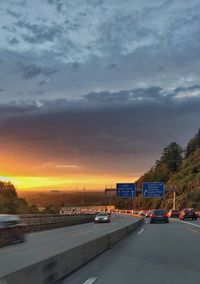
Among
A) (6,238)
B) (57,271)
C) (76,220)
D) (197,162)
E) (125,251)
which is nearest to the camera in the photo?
(57,271)

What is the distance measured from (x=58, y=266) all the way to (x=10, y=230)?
44.2 feet

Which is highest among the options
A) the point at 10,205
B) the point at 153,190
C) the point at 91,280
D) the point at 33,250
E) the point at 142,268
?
the point at 153,190

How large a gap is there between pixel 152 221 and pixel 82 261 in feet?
139

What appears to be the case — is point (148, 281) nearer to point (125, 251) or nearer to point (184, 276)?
point (184, 276)

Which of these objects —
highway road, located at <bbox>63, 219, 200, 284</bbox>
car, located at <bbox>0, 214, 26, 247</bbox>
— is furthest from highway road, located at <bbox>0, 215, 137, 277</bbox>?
highway road, located at <bbox>63, 219, 200, 284</bbox>

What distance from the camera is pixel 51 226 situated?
174 feet

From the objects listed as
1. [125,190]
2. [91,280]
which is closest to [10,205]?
[125,190]

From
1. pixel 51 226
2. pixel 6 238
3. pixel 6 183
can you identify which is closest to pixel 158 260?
pixel 6 238

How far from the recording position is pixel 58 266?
12.2 metres

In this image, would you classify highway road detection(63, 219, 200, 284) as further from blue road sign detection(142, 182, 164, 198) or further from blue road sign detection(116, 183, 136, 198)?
blue road sign detection(116, 183, 136, 198)

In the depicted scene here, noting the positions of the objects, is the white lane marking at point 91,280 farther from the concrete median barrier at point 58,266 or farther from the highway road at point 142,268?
the concrete median barrier at point 58,266

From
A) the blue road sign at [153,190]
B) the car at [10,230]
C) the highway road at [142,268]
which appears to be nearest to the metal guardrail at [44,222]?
the car at [10,230]

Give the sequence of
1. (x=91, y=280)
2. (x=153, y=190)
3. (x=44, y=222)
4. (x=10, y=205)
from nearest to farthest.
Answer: (x=91, y=280) → (x=44, y=222) → (x=10, y=205) → (x=153, y=190)

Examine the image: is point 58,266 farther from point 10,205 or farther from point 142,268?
point 10,205
